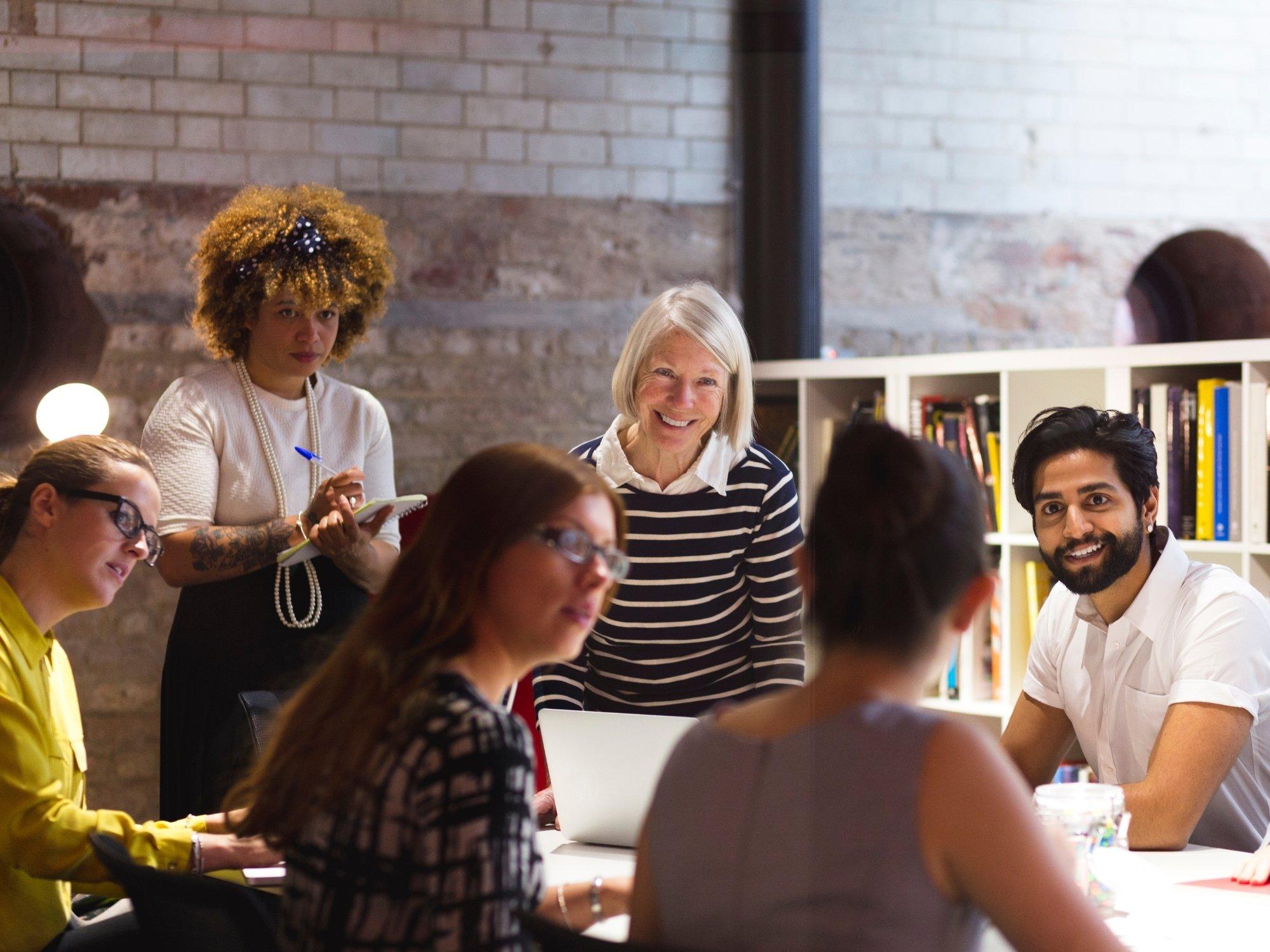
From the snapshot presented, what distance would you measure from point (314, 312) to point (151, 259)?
785 mm

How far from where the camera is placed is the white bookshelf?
3074 mm

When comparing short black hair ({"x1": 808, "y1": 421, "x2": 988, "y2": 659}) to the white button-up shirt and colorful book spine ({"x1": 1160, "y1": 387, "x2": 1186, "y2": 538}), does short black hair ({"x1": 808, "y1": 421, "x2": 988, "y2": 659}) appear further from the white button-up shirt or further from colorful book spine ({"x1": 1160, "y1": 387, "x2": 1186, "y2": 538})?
colorful book spine ({"x1": 1160, "y1": 387, "x2": 1186, "y2": 538})

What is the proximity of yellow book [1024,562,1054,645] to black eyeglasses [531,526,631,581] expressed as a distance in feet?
8.10

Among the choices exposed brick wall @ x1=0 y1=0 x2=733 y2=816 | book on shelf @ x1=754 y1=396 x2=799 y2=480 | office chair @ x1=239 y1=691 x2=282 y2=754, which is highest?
exposed brick wall @ x1=0 y1=0 x2=733 y2=816

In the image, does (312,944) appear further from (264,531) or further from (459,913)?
(264,531)

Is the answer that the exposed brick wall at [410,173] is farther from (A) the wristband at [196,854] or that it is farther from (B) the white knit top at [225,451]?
(A) the wristband at [196,854]

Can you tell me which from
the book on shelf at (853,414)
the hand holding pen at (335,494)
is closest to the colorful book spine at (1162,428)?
the book on shelf at (853,414)

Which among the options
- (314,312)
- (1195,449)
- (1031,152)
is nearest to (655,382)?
(314,312)

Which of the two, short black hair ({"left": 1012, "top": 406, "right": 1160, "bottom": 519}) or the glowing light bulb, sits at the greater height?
the glowing light bulb

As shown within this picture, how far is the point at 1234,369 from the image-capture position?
10.4 ft

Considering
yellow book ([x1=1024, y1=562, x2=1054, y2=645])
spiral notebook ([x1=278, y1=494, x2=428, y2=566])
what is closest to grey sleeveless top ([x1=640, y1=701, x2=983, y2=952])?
spiral notebook ([x1=278, y1=494, x2=428, y2=566])

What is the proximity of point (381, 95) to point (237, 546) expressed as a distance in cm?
98

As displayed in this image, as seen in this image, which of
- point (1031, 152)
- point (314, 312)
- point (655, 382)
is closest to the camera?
point (655, 382)

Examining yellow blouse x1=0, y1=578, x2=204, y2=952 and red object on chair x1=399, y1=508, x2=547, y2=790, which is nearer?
yellow blouse x1=0, y1=578, x2=204, y2=952
